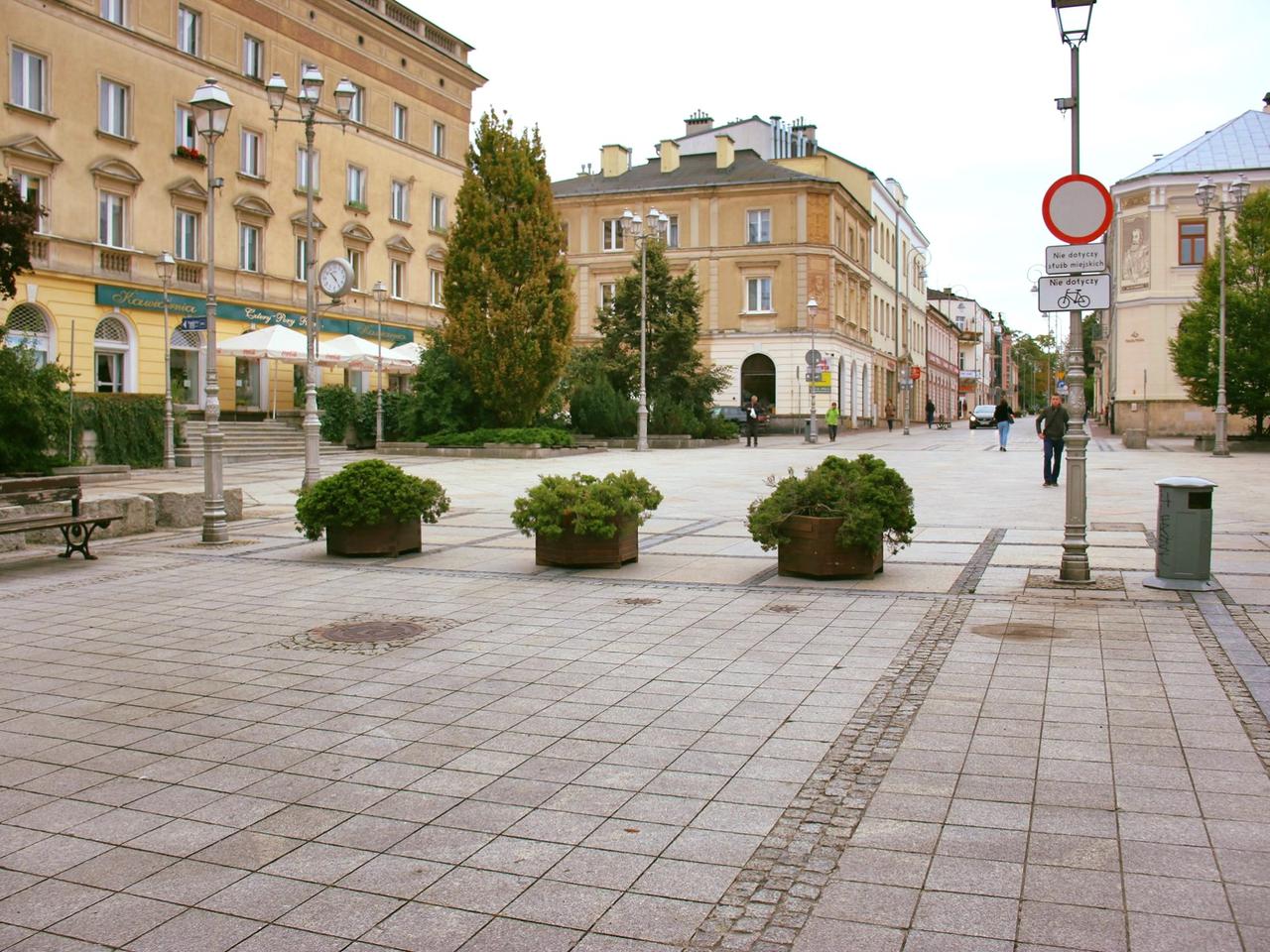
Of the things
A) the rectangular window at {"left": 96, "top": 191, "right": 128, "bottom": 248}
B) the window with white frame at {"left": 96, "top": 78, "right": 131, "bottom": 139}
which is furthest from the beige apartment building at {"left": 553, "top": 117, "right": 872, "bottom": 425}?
the rectangular window at {"left": 96, "top": 191, "right": 128, "bottom": 248}

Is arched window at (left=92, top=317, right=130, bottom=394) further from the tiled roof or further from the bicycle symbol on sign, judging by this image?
the tiled roof

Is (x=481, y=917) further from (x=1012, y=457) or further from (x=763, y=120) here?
(x=763, y=120)

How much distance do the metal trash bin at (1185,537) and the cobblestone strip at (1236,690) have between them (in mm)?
1186

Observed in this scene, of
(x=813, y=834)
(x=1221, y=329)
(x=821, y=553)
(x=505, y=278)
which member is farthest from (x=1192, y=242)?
(x=813, y=834)

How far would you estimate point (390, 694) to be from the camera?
6.64m

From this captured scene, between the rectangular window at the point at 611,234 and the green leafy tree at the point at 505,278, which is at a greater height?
the rectangular window at the point at 611,234

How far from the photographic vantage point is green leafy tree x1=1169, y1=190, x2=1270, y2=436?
3494 cm

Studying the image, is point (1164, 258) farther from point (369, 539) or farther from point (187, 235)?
point (369, 539)

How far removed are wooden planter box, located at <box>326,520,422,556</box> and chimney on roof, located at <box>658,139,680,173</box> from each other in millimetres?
54464

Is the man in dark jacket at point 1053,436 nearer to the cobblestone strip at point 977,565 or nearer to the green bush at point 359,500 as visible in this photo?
the cobblestone strip at point 977,565

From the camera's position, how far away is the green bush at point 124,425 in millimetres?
25375

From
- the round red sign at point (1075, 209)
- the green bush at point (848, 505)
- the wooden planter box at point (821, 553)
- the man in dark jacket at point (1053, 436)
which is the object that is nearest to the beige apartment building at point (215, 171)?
the man in dark jacket at point (1053, 436)

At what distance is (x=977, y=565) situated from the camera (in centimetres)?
1171

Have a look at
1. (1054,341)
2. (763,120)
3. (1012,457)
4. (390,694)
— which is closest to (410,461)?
(1012,457)
